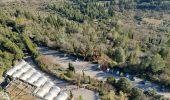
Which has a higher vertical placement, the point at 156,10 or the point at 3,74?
the point at 3,74

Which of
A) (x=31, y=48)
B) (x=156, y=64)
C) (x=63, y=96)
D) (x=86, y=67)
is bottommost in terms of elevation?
(x=86, y=67)

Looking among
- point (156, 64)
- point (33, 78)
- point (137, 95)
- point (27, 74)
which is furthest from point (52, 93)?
point (156, 64)

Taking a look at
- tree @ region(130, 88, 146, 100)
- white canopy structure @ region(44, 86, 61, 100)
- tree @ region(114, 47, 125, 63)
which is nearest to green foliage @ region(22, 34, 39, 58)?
white canopy structure @ region(44, 86, 61, 100)

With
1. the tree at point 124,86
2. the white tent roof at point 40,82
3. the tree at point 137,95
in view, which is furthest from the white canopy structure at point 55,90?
the tree at point 137,95

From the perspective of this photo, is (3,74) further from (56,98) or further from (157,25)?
(157,25)

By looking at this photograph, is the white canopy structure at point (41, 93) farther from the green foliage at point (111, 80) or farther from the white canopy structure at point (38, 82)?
the green foliage at point (111, 80)

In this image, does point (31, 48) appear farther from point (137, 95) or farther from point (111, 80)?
point (137, 95)

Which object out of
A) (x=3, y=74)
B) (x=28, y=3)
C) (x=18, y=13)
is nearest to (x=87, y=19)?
(x=18, y=13)

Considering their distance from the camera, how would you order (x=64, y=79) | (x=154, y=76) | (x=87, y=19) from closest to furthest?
(x=64, y=79) < (x=154, y=76) < (x=87, y=19)

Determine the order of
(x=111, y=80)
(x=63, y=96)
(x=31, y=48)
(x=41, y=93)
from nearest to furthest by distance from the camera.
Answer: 1. (x=41, y=93)
2. (x=63, y=96)
3. (x=111, y=80)
4. (x=31, y=48)
